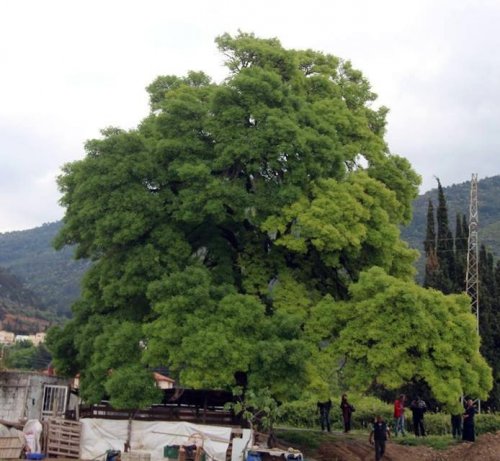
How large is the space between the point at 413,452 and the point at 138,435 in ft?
30.9

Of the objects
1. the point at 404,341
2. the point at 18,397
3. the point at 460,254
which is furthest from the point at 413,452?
the point at 460,254

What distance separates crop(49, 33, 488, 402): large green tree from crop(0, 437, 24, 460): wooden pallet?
9.80 ft

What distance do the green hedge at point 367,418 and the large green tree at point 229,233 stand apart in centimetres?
958

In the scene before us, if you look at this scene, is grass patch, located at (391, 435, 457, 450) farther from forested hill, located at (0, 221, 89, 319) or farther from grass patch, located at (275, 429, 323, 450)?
forested hill, located at (0, 221, 89, 319)

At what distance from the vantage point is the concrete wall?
25359mm

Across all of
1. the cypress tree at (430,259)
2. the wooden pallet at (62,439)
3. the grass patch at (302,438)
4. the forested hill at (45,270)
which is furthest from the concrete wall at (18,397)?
the forested hill at (45,270)

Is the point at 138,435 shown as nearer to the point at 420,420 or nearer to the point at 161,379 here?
the point at 161,379

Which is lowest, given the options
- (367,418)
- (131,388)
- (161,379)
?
(367,418)

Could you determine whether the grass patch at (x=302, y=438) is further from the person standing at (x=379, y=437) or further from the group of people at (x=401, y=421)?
the person standing at (x=379, y=437)

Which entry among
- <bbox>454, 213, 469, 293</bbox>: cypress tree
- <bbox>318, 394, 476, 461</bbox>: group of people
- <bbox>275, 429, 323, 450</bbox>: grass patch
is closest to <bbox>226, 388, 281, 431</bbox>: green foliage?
<bbox>275, 429, 323, 450</bbox>: grass patch

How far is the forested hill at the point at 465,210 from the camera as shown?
3445 inches

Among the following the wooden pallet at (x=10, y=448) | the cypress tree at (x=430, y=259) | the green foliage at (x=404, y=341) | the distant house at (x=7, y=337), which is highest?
the cypress tree at (x=430, y=259)

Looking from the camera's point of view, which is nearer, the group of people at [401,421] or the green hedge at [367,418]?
the group of people at [401,421]

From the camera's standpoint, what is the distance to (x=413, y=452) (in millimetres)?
24969
